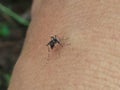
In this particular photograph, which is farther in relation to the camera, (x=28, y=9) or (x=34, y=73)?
(x=28, y=9)

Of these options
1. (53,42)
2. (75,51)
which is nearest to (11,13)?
(53,42)

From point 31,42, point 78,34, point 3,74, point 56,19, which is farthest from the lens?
point 3,74

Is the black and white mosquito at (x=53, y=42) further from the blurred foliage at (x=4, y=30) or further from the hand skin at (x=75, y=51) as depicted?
the blurred foliage at (x=4, y=30)

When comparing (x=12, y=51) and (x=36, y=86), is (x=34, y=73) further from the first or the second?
(x=12, y=51)

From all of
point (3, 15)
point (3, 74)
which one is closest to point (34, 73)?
point (3, 74)

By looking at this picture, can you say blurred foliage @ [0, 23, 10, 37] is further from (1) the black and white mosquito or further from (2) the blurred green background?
(1) the black and white mosquito

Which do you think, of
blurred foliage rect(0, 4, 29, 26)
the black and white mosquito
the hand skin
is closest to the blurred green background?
blurred foliage rect(0, 4, 29, 26)
